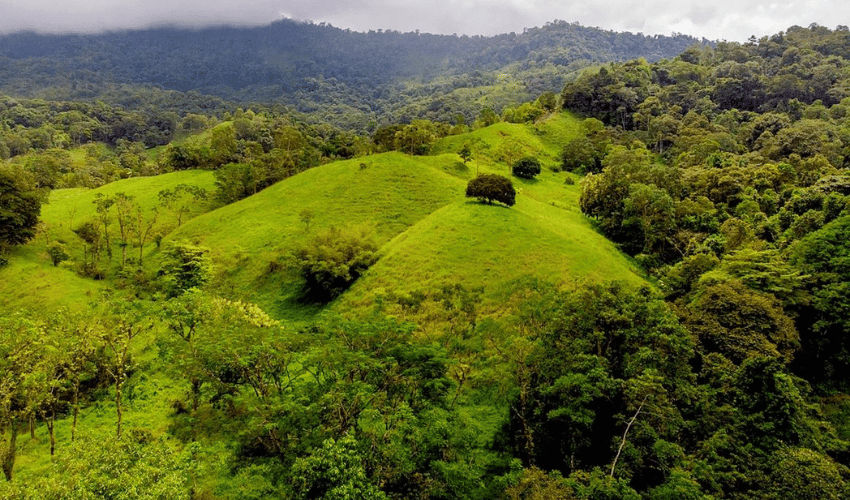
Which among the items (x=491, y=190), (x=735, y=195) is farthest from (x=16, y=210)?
(x=735, y=195)

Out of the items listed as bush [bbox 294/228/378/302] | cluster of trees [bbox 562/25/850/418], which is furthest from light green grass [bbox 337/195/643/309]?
cluster of trees [bbox 562/25/850/418]

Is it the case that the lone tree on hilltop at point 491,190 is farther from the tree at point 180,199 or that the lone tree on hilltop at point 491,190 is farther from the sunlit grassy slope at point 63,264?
the tree at point 180,199

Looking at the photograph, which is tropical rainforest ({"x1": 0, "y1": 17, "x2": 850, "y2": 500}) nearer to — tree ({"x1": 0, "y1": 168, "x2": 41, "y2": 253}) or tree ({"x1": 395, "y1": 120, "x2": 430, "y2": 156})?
tree ({"x1": 0, "y1": 168, "x2": 41, "y2": 253})

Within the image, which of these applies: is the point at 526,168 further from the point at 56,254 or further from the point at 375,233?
the point at 56,254

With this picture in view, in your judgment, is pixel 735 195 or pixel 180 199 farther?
pixel 180 199

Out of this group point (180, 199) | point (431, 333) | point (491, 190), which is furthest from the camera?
point (180, 199)
